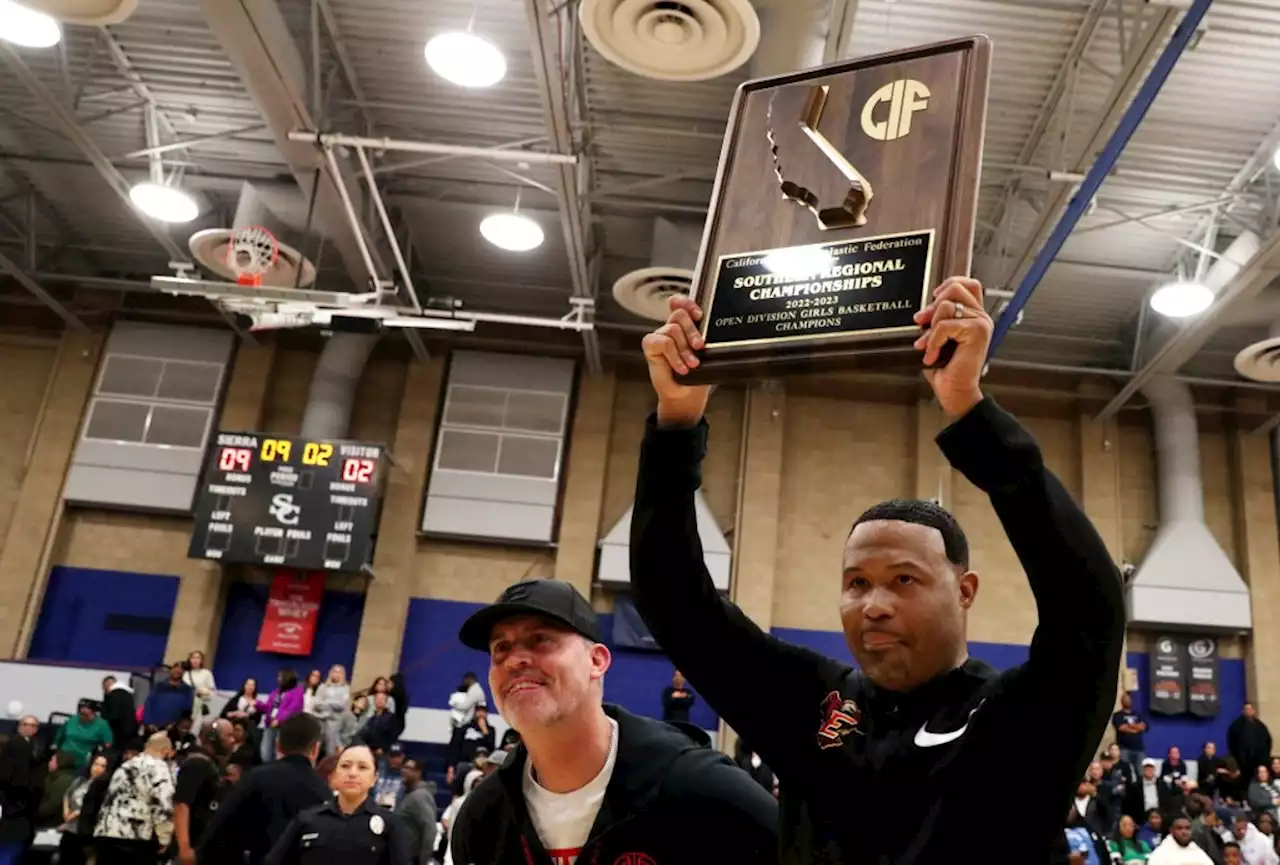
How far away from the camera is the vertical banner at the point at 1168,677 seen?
51.0ft

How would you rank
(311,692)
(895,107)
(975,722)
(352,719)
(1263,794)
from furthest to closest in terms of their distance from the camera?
(311,692) → (1263,794) → (352,719) → (895,107) → (975,722)

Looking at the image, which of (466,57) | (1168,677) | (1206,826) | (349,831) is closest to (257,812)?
(349,831)

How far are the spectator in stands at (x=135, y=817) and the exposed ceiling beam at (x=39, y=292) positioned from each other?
11.1 metres

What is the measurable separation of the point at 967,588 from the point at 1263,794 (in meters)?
14.1

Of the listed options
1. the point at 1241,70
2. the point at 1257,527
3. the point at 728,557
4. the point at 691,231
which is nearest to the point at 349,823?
the point at 691,231

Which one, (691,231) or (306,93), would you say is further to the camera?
(691,231)

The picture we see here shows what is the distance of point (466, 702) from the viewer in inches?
557

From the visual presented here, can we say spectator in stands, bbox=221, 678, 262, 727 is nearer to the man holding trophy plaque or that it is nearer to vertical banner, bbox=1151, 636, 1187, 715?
the man holding trophy plaque

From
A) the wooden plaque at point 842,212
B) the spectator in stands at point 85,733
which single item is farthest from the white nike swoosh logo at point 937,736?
the spectator in stands at point 85,733

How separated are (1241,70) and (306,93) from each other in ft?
32.5

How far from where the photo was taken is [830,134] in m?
1.99

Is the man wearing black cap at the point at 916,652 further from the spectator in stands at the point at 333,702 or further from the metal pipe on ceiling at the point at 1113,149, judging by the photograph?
the spectator in stands at the point at 333,702

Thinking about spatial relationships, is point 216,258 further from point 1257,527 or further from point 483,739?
point 1257,527

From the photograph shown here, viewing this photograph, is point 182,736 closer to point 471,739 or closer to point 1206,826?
point 471,739
